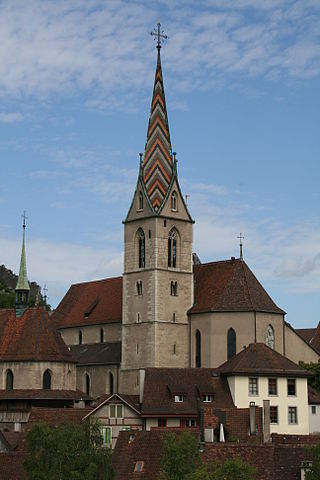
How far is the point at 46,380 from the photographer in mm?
90375

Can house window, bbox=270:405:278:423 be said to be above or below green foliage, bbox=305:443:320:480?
above

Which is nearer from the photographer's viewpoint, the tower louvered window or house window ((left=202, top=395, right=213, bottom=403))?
house window ((left=202, top=395, right=213, bottom=403))

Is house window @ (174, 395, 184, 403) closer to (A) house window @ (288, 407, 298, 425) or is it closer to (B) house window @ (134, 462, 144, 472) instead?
(A) house window @ (288, 407, 298, 425)

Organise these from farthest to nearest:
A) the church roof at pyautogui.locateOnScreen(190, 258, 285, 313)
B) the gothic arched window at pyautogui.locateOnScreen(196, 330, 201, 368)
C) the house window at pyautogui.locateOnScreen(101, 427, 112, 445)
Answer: the gothic arched window at pyautogui.locateOnScreen(196, 330, 201, 368), the church roof at pyautogui.locateOnScreen(190, 258, 285, 313), the house window at pyautogui.locateOnScreen(101, 427, 112, 445)

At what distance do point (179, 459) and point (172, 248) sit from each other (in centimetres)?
5106

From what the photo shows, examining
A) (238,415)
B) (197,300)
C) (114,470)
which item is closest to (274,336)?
(197,300)

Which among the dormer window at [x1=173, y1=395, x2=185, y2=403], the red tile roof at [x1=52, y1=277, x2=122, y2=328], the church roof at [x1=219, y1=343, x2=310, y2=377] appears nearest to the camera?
the dormer window at [x1=173, y1=395, x2=185, y2=403]

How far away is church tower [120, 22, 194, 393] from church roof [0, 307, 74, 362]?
20.5 ft

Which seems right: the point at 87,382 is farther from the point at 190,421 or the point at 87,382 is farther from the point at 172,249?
the point at 190,421

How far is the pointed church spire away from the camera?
9562cm

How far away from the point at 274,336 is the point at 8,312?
2381 centimetres

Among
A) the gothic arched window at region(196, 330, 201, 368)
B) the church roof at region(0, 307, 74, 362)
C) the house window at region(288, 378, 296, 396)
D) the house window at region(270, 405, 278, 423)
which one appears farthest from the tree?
the gothic arched window at region(196, 330, 201, 368)

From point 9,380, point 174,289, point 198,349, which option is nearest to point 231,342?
point 198,349

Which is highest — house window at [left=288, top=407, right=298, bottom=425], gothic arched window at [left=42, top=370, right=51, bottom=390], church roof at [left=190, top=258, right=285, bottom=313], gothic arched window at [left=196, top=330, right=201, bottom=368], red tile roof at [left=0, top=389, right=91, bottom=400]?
church roof at [left=190, top=258, right=285, bottom=313]
